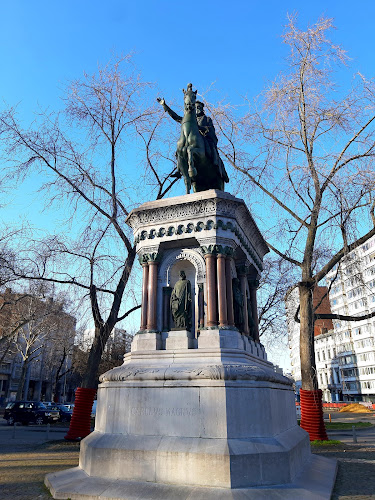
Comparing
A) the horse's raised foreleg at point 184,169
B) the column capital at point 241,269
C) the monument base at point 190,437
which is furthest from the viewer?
the column capital at point 241,269

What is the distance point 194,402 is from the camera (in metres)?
6.90

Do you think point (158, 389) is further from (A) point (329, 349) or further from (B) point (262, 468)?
(A) point (329, 349)

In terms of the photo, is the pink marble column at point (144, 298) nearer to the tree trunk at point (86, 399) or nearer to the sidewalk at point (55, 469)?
the sidewalk at point (55, 469)

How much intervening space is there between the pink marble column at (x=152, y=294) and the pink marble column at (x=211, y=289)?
1295 millimetres

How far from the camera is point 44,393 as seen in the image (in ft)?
268

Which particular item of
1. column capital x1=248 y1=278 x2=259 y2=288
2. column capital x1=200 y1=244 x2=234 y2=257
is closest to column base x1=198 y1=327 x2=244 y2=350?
column capital x1=200 y1=244 x2=234 y2=257

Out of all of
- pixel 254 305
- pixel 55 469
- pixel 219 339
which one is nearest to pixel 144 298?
pixel 219 339

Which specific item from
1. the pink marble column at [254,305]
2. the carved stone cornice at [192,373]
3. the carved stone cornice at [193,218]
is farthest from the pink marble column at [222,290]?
the pink marble column at [254,305]

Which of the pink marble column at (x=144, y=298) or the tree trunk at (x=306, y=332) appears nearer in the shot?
the pink marble column at (x=144, y=298)

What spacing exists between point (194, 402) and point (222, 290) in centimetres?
249

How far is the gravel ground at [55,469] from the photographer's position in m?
6.43

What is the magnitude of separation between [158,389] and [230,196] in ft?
15.2

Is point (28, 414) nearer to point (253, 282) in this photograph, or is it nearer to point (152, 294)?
point (253, 282)

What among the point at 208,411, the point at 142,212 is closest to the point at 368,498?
the point at 208,411
